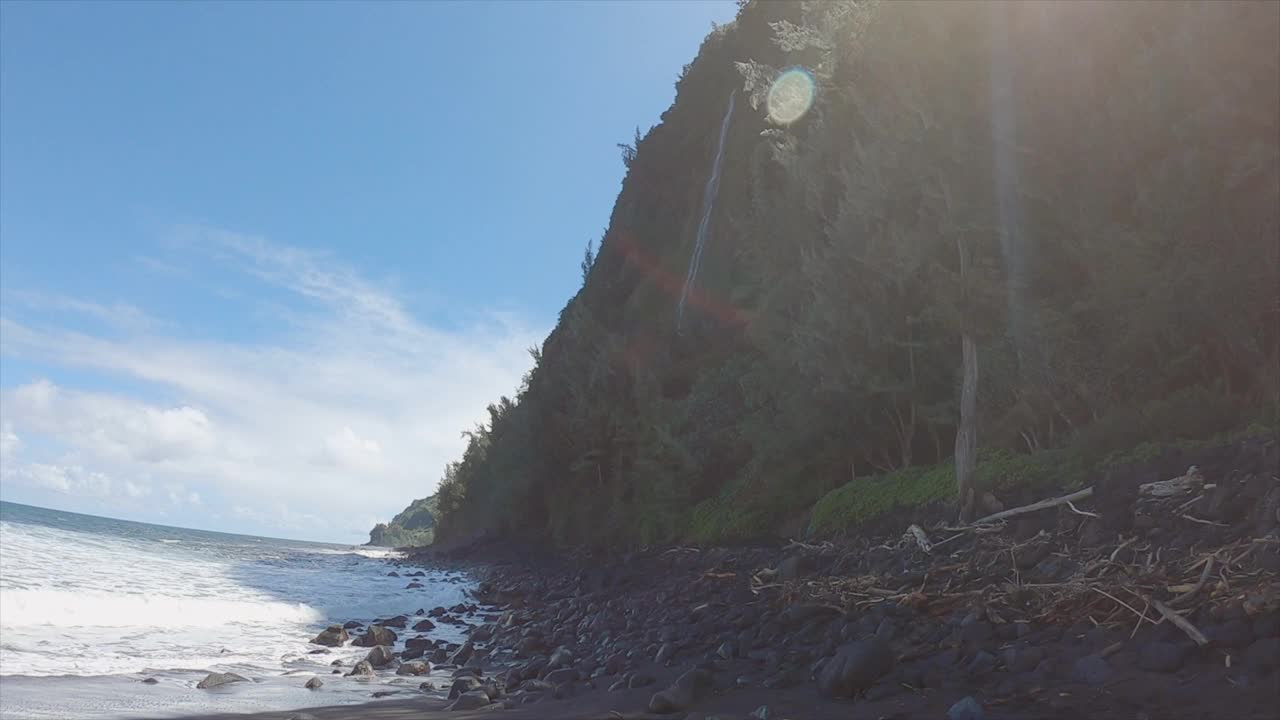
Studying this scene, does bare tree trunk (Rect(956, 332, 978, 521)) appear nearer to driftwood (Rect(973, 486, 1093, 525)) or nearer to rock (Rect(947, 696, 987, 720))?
driftwood (Rect(973, 486, 1093, 525))

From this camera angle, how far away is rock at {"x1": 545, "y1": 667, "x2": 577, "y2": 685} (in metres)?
7.19

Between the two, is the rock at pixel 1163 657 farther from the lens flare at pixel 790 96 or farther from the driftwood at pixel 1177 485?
the lens flare at pixel 790 96

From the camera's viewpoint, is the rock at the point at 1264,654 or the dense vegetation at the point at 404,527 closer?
the rock at the point at 1264,654

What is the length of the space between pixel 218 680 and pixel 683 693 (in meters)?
5.21

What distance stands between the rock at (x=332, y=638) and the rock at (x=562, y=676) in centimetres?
514

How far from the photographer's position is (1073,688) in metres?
4.13

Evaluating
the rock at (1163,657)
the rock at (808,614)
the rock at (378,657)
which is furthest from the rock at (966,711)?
Answer: the rock at (378,657)

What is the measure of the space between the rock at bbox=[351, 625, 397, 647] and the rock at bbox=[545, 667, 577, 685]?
4.89 m

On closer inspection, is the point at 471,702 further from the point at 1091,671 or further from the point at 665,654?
the point at 1091,671

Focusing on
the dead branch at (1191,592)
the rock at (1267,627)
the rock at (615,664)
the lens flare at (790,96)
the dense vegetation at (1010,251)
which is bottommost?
the rock at (615,664)

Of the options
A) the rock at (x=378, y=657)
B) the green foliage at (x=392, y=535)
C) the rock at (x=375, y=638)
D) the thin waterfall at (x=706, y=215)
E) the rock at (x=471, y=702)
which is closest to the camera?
the rock at (x=471, y=702)

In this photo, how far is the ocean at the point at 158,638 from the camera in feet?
23.2

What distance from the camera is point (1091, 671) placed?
4234mm

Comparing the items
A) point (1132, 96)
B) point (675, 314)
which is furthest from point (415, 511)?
point (1132, 96)
